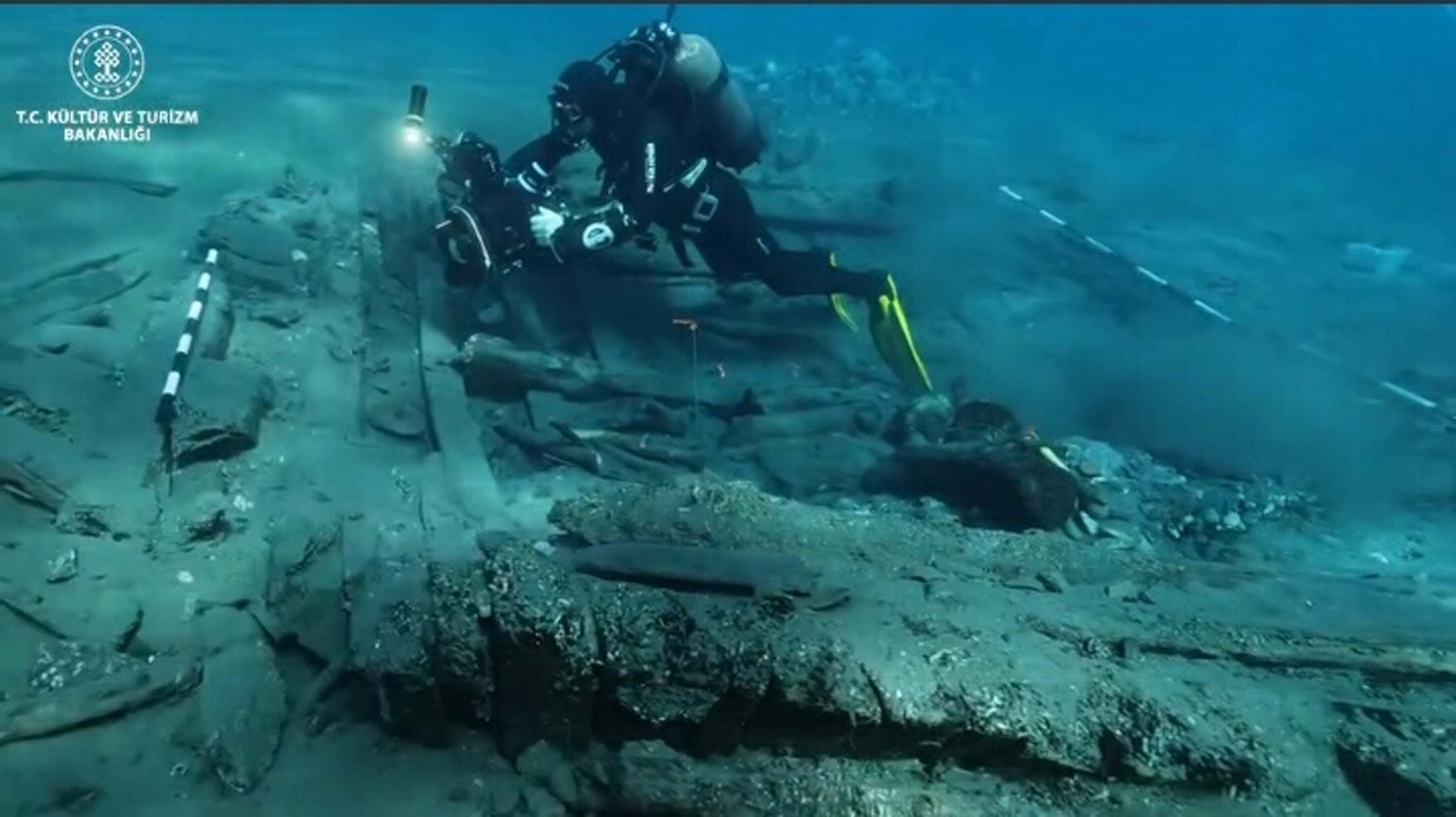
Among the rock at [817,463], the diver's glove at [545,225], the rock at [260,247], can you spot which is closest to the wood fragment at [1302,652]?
the rock at [817,463]

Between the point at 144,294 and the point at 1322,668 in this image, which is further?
the point at 144,294

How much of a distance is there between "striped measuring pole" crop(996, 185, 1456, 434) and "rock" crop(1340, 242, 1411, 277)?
201 inches

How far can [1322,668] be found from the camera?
4.35 m

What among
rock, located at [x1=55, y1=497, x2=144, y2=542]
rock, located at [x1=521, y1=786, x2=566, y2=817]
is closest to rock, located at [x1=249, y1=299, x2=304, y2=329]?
rock, located at [x1=55, y1=497, x2=144, y2=542]

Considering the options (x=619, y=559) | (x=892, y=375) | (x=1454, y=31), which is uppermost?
(x=1454, y=31)

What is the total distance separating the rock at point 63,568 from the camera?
3.87m

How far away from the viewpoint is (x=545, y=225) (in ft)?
21.4

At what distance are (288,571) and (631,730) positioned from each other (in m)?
1.77

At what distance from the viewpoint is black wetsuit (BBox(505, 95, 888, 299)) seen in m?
6.84

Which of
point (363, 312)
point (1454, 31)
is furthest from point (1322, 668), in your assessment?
point (1454, 31)

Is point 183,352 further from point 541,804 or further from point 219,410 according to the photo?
point 541,804

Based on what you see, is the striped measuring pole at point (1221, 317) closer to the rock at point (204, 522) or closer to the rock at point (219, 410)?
the rock at point (219, 410)

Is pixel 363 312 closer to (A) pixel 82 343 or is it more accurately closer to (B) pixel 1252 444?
(A) pixel 82 343

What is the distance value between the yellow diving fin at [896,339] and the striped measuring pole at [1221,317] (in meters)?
4.52
